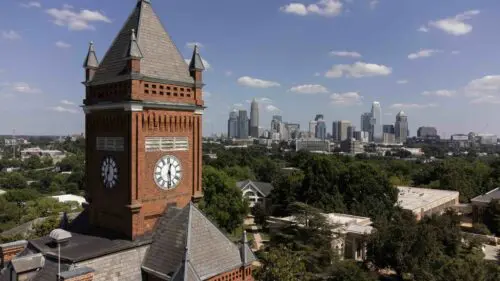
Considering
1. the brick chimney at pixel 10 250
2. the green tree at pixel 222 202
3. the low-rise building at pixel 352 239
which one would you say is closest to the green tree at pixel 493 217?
the low-rise building at pixel 352 239

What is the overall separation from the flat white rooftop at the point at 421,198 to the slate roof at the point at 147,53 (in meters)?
46.6

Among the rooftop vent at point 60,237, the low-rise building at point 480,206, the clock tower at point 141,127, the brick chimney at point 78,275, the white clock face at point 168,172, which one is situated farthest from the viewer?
the low-rise building at point 480,206

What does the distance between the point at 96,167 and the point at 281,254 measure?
12.2 m

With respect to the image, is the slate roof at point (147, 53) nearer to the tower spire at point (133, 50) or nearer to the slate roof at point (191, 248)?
the tower spire at point (133, 50)

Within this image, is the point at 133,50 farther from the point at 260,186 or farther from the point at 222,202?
the point at 260,186

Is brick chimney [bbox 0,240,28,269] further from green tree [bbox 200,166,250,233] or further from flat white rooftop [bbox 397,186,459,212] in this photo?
flat white rooftop [bbox 397,186,459,212]

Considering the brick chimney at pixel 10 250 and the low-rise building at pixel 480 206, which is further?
the low-rise building at pixel 480 206

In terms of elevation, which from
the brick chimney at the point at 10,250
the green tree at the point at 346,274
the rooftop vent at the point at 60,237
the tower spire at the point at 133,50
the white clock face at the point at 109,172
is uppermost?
the tower spire at the point at 133,50

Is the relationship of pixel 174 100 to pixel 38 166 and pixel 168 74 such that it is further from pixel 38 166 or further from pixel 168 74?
pixel 38 166

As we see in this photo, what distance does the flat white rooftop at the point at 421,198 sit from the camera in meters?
55.2

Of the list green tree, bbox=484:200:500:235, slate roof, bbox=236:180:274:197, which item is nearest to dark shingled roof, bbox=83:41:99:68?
slate roof, bbox=236:180:274:197

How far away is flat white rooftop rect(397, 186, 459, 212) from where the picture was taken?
181ft

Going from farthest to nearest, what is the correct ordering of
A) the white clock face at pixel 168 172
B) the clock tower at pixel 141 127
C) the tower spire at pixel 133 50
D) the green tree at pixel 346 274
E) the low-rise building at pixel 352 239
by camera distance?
the low-rise building at pixel 352 239 → the green tree at pixel 346 274 → the white clock face at pixel 168 172 → the clock tower at pixel 141 127 → the tower spire at pixel 133 50

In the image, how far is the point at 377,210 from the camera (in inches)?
1911
